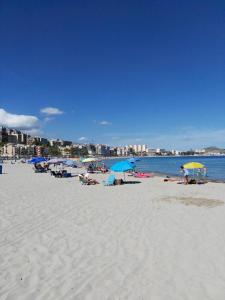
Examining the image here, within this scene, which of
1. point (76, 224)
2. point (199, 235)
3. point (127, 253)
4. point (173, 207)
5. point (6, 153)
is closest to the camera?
point (127, 253)

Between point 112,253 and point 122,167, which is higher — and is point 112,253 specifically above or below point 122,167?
below

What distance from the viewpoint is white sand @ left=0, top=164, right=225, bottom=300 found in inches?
181

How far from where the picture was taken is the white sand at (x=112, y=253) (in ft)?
15.1

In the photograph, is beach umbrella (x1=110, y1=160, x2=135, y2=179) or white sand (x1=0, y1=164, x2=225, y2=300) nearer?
white sand (x1=0, y1=164, x2=225, y2=300)

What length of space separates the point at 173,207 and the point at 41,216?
4.93m

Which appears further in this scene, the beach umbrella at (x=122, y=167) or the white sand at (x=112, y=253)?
the beach umbrella at (x=122, y=167)

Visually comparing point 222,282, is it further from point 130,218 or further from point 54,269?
point 130,218

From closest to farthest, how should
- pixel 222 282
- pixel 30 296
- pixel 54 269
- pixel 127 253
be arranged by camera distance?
pixel 30 296 < pixel 222 282 < pixel 54 269 < pixel 127 253

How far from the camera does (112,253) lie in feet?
20.3

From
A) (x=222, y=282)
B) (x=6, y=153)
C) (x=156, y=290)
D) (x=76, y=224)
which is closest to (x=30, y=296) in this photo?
(x=156, y=290)

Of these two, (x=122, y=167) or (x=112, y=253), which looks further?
(x=122, y=167)

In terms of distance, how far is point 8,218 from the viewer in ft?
30.9

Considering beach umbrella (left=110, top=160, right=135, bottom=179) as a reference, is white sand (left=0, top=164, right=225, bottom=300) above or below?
below

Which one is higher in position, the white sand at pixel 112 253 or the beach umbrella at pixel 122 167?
the beach umbrella at pixel 122 167
